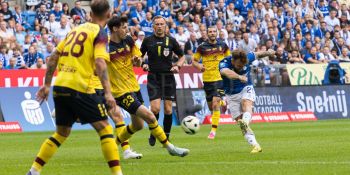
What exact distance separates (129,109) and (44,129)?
12728 millimetres

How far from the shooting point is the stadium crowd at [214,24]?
3117cm

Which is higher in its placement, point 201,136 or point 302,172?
point 302,172

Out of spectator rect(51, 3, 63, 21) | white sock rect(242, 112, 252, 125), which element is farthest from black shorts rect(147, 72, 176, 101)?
spectator rect(51, 3, 63, 21)

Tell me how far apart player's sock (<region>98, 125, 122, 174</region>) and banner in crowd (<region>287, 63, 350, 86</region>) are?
23444 mm

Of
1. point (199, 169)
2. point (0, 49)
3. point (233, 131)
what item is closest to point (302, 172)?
point (199, 169)

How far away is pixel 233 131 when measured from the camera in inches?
1014

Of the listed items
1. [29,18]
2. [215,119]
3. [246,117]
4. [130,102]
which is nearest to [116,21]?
[130,102]

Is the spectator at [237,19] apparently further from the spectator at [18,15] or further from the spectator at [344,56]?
the spectator at [18,15]

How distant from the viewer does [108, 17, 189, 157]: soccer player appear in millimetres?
15750

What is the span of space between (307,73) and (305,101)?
90.7 inches

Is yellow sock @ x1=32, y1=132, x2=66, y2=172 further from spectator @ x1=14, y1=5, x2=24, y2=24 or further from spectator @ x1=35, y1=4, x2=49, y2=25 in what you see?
spectator @ x1=35, y1=4, x2=49, y2=25

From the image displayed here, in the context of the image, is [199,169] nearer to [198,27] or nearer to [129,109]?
[129,109]

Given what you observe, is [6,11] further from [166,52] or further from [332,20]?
[332,20]

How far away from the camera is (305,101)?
110 ft
